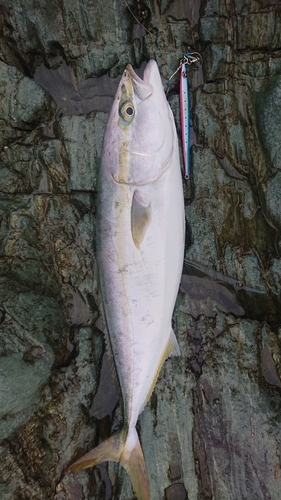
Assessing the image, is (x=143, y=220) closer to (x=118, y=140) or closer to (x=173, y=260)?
(x=173, y=260)

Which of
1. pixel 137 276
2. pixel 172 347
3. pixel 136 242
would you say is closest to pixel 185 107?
pixel 136 242

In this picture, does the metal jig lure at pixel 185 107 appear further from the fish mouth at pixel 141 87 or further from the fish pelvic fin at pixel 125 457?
the fish pelvic fin at pixel 125 457

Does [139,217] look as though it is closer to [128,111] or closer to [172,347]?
[128,111]

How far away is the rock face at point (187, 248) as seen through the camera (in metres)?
2.62

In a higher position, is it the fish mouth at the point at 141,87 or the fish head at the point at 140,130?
the fish mouth at the point at 141,87

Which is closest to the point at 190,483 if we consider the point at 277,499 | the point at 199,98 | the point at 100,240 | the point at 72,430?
the point at 277,499

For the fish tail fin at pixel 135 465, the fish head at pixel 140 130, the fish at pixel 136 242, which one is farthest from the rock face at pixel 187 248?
the fish head at pixel 140 130

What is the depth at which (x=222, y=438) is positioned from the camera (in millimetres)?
2609

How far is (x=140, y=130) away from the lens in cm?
229

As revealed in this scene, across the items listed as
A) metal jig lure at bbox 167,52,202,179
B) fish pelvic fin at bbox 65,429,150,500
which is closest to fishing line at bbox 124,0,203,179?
metal jig lure at bbox 167,52,202,179

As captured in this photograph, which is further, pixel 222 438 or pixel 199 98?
pixel 199 98

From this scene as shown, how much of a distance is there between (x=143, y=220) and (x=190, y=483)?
203 centimetres

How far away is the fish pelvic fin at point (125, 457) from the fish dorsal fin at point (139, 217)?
1.37 m

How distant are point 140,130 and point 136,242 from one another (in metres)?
0.75
